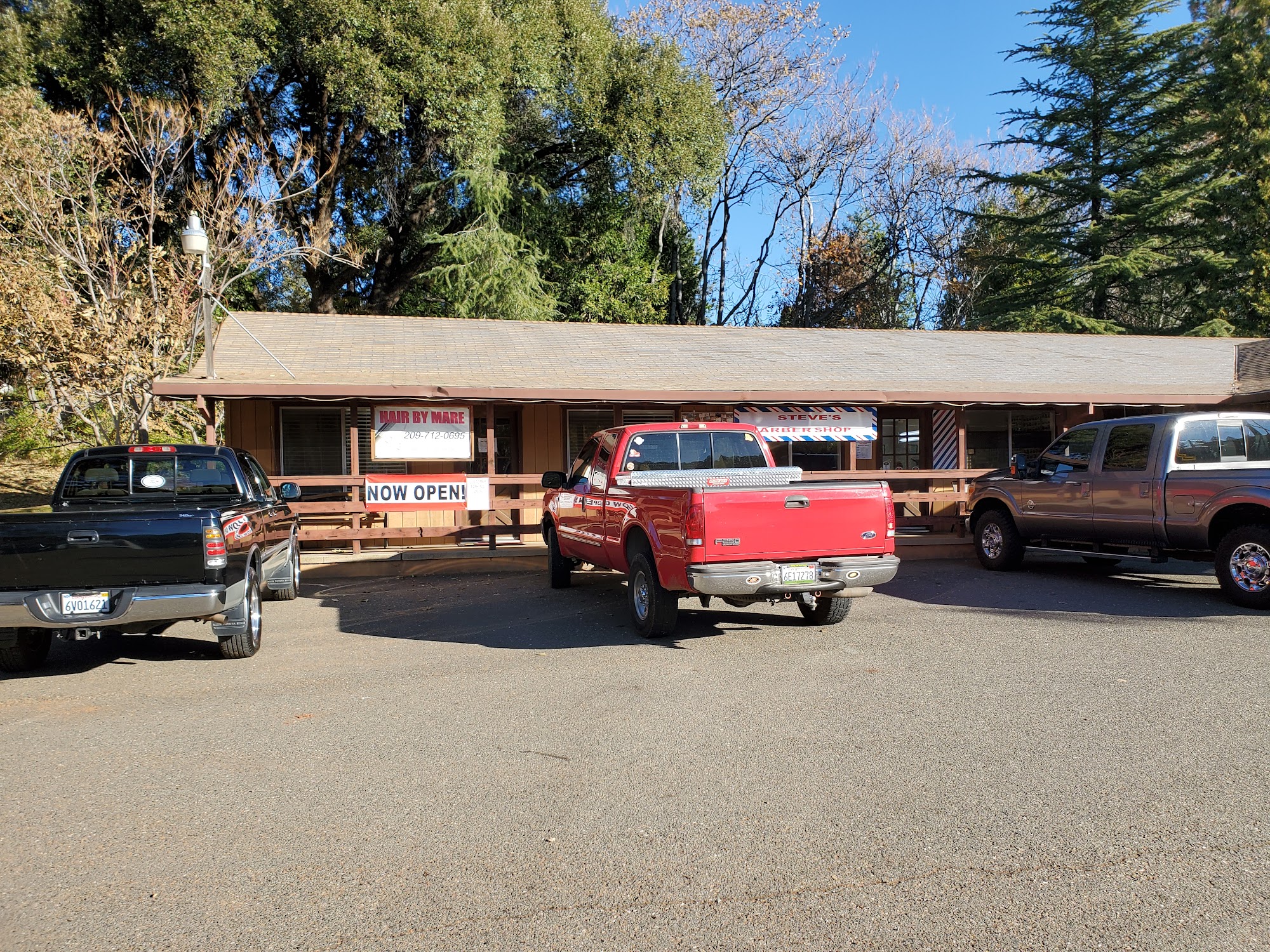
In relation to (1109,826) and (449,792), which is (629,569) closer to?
(449,792)

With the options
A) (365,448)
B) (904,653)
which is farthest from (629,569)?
(365,448)

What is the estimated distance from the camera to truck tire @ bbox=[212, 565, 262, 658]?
728 centimetres

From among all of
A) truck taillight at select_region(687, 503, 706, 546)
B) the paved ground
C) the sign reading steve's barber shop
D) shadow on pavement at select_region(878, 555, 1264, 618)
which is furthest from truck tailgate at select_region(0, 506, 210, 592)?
shadow on pavement at select_region(878, 555, 1264, 618)

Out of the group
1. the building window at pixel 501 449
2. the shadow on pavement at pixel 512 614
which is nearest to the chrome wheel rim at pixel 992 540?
the shadow on pavement at pixel 512 614

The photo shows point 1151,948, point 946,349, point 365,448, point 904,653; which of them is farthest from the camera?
point 946,349

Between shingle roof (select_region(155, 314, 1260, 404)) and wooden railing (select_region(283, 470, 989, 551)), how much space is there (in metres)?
1.35

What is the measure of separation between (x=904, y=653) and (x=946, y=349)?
1333 centimetres

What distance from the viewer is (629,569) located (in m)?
8.43

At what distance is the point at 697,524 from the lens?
721 cm

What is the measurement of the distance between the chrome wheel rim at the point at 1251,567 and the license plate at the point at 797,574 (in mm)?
4735

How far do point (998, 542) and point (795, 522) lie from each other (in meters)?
Result: 6.00

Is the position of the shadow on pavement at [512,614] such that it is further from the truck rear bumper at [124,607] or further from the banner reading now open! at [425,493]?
the truck rear bumper at [124,607]

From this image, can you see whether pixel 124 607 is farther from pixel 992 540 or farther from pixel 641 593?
pixel 992 540

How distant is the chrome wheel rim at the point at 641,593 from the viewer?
8.01 m
